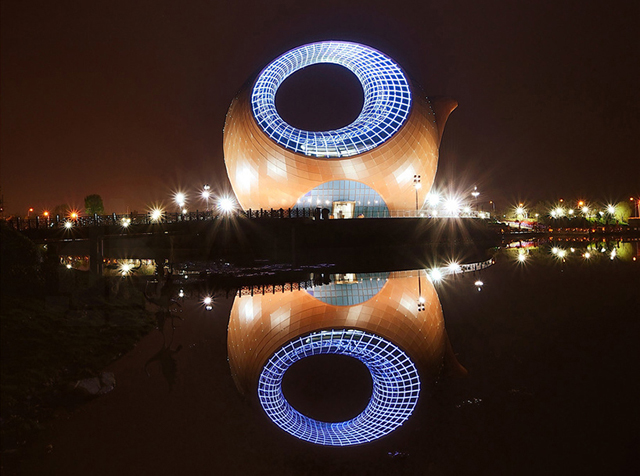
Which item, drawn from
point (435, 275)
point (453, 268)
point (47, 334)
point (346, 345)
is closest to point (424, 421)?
point (346, 345)

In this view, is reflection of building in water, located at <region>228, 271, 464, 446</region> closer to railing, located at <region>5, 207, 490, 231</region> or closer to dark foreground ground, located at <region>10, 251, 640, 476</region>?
dark foreground ground, located at <region>10, 251, 640, 476</region>

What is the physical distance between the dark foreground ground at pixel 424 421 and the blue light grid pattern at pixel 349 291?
3.67m

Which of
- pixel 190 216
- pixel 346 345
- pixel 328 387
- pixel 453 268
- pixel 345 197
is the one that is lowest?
pixel 328 387

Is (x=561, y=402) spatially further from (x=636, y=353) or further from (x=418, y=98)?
(x=418, y=98)

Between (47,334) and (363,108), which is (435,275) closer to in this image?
(47,334)

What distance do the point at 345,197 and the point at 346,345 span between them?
30898mm

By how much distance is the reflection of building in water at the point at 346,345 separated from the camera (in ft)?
18.7

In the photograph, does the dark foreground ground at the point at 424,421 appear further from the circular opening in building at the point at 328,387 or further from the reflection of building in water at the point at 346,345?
the circular opening in building at the point at 328,387

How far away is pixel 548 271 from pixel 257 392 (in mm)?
14280

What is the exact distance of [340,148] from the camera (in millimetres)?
37250

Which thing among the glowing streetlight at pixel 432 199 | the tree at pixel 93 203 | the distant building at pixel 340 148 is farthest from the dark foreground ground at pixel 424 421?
the tree at pixel 93 203

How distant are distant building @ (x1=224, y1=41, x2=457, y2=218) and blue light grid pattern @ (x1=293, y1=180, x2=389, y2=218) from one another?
0.27 ft

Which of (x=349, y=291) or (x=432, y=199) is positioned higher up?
(x=432, y=199)

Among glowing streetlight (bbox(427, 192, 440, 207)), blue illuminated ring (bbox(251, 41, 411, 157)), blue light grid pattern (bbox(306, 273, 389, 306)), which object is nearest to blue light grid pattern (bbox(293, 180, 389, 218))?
blue illuminated ring (bbox(251, 41, 411, 157))
